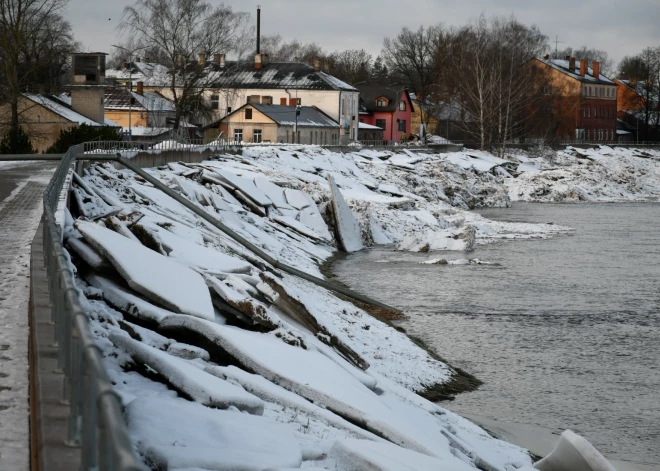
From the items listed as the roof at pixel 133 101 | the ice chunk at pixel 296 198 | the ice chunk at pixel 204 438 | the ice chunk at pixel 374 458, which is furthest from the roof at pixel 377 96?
the ice chunk at pixel 204 438

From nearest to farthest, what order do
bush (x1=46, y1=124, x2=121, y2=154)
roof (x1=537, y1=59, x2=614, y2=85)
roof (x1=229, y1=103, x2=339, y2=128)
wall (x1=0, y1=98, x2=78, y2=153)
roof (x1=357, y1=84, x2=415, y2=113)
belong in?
bush (x1=46, y1=124, x2=121, y2=154), wall (x1=0, y1=98, x2=78, y2=153), roof (x1=229, y1=103, x2=339, y2=128), roof (x1=357, y1=84, x2=415, y2=113), roof (x1=537, y1=59, x2=614, y2=85)

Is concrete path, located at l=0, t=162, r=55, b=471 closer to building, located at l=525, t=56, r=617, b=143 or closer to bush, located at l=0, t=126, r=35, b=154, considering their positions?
bush, located at l=0, t=126, r=35, b=154

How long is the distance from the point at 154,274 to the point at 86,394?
7.14 meters

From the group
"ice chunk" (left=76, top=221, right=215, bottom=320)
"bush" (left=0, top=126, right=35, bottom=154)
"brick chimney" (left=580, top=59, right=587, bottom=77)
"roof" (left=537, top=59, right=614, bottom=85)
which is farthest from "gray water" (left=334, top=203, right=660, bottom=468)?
"brick chimney" (left=580, top=59, right=587, bottom=77)

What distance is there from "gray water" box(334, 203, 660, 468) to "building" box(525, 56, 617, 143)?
215ft

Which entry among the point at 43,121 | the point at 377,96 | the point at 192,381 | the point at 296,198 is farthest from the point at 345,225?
the point at 377,96

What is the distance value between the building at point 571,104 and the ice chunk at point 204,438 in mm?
88536

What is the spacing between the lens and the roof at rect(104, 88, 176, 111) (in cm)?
7844

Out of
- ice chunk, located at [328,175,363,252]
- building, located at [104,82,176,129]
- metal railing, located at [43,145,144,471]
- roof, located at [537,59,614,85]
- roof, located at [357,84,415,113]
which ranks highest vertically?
roof, located at [537,59,614,85]

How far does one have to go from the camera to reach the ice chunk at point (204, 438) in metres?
6.58

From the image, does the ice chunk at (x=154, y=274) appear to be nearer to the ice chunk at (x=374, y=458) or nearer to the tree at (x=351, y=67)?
the ice chunk at (x=374, y=458)

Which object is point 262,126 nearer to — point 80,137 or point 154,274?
point 80,137

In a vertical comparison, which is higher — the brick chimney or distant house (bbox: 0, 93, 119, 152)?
the brick chimney

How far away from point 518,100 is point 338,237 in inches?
2083
